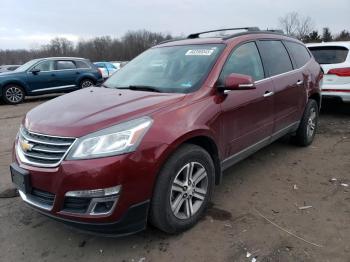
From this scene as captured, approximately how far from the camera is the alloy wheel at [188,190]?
3129mm

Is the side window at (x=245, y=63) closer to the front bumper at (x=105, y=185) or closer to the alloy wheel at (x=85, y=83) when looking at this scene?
the front bumper at (x=105, y=185)

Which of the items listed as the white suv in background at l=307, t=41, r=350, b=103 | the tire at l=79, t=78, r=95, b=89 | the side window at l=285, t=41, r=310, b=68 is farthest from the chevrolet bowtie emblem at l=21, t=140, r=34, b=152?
the tire at l=79, t=78, r=95, b=89

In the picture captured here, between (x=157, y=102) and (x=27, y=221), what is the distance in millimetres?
1813

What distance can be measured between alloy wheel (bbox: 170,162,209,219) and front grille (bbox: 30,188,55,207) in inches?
38.1

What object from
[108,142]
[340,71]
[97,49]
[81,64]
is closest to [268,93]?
[108,142]

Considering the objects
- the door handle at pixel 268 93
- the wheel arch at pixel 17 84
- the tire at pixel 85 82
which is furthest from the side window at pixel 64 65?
the door handle at pixel 268 93

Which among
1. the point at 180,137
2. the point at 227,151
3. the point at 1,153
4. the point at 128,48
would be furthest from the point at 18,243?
the point at 128,48

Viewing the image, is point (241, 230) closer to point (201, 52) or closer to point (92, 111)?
point (92, 111)

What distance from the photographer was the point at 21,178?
2961 mm

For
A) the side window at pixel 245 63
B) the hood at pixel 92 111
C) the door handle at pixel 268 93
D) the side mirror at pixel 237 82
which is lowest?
the door handle at pixel 268 93

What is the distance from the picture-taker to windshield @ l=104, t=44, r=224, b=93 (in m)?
3.60

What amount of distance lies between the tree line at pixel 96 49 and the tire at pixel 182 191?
208 feet

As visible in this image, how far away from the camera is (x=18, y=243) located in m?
3.23

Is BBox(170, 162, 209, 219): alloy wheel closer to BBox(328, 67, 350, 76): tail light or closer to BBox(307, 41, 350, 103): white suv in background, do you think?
BBox(307, 41, 350, 103): white suv in background
